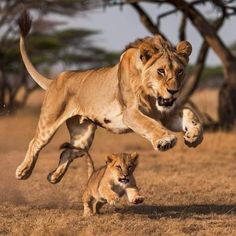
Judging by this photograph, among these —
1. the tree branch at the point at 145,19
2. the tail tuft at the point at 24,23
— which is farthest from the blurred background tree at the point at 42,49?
the tail tuft at the point at 24,23

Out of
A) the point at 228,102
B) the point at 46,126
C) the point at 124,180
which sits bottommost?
the point at 228,102

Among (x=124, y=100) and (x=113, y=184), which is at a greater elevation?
(x=124, y=100)

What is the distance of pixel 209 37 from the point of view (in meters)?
13.8

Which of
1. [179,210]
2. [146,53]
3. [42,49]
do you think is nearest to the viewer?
[146,53]

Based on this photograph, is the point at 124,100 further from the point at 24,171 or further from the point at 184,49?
the point at 24,171

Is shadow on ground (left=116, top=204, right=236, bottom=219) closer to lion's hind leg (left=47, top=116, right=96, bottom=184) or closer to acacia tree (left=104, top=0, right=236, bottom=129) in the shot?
lion's hind leg (left=47, top=116, right=96, bottom=184)

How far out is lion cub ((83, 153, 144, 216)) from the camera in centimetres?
628

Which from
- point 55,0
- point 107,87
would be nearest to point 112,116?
point 107,87

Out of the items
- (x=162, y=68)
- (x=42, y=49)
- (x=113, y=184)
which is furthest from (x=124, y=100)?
(x=42, y=49)

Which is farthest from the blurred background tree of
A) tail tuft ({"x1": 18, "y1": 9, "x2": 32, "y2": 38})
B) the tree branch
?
tail tuft ({"x1": 18, "y1": 9, "x2": 32, "y2": 38})

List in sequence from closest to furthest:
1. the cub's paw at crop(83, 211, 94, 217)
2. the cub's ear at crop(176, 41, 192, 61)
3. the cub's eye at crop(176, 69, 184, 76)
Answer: the cub's eye at crop(176, 69, 184, 76)
the cub's ear at crop(176, 41, 192, 61)
the cub's paw at crop(83, 211, 94, 217)

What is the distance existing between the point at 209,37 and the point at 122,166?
7.76 meters

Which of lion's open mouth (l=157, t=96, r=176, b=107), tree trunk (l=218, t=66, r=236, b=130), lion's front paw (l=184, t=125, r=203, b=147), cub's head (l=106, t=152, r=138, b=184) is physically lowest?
tree trunk (l=218, t=66, r=236, b=130)

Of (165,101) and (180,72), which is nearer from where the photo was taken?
(165,101)
